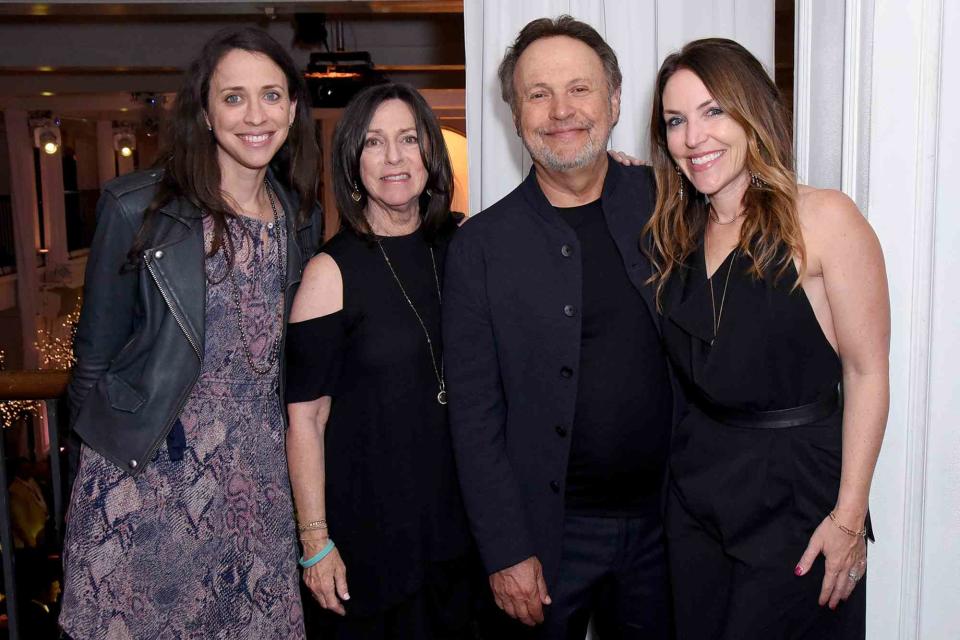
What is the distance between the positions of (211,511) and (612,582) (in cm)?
90

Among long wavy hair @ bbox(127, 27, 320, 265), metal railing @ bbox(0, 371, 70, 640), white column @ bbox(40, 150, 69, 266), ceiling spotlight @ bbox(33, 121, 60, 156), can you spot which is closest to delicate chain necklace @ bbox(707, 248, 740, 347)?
long wavy hair @ bbox(127, 27, 320, 265)

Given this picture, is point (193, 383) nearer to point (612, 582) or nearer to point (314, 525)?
point (314, 525)

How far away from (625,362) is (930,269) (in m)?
0.68

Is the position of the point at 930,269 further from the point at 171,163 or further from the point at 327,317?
the point at 171,163

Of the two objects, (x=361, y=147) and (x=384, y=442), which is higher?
(x=361, y=147)

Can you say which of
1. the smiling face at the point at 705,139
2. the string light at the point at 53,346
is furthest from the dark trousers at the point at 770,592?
the string light at the point at 53,346

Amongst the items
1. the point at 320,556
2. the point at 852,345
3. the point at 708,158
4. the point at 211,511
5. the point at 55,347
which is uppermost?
the point at 708,158

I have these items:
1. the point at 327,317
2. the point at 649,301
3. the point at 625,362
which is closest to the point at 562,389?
the point at 625,362

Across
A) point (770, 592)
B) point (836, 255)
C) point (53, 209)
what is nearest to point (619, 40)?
point (836, 255)

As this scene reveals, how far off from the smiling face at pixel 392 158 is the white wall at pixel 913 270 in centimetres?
97

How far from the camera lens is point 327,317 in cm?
193

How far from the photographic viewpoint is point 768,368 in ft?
→ 5.52

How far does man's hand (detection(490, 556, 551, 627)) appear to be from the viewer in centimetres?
192

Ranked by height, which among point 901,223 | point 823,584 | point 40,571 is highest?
point 901,223
